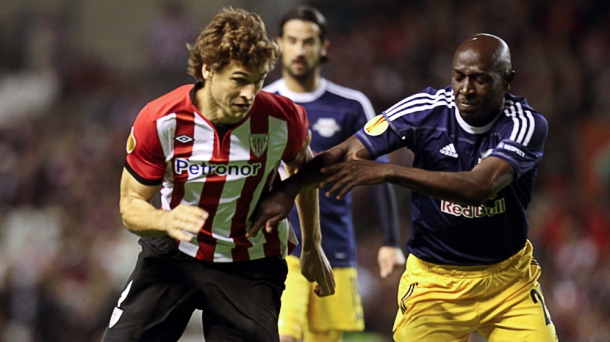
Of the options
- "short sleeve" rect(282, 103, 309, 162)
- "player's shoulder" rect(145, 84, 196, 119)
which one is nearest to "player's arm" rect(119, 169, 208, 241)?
"player's shoulder" rect(145, 84, 196, 119)

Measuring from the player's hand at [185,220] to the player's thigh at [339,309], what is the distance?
2.32 metres

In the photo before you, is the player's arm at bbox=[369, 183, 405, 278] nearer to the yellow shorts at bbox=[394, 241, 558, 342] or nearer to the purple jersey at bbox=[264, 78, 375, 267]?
the purple jersey at bbox=[264, 78, 375, 267]

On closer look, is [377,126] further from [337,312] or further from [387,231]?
[337,312]

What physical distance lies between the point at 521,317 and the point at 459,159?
2.69 feet

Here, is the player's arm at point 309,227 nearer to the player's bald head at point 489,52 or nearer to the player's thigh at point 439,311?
the player's thigh at point 439,311

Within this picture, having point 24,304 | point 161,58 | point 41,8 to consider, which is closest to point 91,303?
point 24,304

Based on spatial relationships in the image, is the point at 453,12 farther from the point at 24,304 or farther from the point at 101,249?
the point at 24,304

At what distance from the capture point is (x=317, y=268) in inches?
174

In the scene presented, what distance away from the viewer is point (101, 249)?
1054 cm

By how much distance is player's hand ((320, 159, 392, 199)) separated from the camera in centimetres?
378

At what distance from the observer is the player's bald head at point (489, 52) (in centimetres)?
410

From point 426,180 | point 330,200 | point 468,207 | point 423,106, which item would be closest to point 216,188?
point 426,180

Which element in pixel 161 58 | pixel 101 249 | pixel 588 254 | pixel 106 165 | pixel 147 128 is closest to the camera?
pixel 147 128

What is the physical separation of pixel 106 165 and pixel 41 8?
361cm
